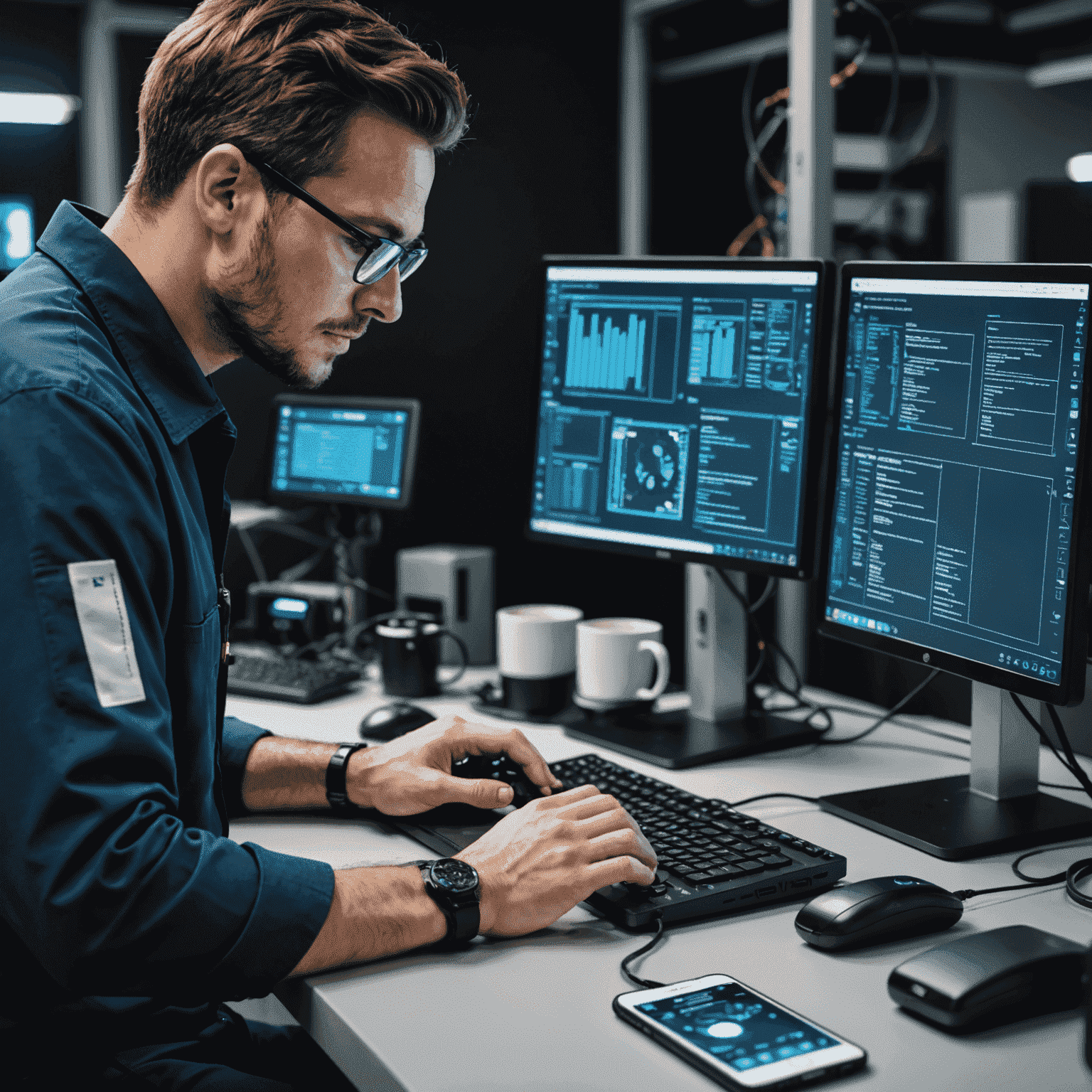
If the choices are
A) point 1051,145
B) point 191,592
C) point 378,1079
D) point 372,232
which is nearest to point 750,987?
point 378,1079

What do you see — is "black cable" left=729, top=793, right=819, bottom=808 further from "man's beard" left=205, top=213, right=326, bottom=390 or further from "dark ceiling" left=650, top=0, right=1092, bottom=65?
"dark ceiling" left=650, top=0, right=1092, bottom=65

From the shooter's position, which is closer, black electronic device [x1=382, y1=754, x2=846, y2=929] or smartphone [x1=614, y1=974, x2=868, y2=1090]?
smartphone [x1=614, y1=974, x2=868, y2=1090]

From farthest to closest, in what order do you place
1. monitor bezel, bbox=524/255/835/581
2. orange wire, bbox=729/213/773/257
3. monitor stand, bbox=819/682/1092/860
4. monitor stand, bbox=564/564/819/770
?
orange wire, bbox=729/213/773/257 → monitor stand, bbox=564/564/819/770 → monitor bezel, bbox=524/255/835/581 → monitor stand, bbox=819/682/1092/860

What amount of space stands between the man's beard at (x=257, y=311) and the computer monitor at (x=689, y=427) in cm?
52

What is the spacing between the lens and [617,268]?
4.92 feet

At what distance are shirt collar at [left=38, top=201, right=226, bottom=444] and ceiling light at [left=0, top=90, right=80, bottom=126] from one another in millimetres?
1490

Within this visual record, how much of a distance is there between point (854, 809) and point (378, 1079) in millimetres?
588

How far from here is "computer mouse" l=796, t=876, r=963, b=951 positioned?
0.89 m

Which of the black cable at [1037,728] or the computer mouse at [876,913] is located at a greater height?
the black cable at [1037,728]

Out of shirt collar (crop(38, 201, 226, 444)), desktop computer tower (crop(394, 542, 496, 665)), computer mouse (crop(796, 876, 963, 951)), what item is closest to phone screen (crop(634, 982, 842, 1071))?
computer mouse (crop(796, 876, 963, 951))

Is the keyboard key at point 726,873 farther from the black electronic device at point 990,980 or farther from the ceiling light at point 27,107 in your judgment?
the ceiling light at point 27,107

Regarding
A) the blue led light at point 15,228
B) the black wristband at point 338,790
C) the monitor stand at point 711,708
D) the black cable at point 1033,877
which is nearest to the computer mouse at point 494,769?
the black wristband at point 338,790

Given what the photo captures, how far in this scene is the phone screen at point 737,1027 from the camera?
0.74 m

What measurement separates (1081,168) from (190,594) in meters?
5.39
